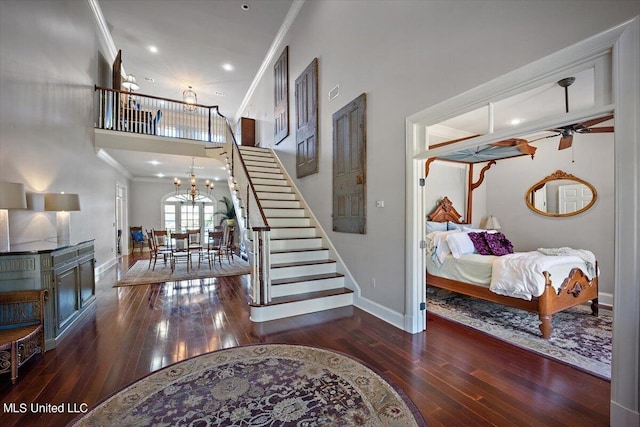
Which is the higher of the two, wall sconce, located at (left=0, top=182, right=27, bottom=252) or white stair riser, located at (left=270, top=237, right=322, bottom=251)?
wall sconce, located at (left=0, top=182, right=27, bottom=252)

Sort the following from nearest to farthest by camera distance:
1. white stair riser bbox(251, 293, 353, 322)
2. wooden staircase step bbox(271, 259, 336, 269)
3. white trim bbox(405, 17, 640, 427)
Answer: white trim bbox(405, 17, 640, 427) → white stair riser bbox(251, 293, 353, 322) → wooden staircase step bbox(271, 259, 336, 269)

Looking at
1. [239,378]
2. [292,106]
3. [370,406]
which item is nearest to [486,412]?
[370,406]

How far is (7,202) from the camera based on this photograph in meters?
2.42

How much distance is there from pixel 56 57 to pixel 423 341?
5.94 metres

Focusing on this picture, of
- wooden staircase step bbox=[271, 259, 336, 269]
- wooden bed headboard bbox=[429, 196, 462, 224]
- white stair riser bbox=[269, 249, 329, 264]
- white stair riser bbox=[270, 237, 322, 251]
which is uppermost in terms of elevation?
wooden bed headboard bbox=[429, 196, 462, 224]

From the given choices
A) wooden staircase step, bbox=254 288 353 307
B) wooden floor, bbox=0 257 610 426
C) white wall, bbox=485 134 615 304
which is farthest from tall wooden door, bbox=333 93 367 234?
white wall, bbox=485 134 615 304

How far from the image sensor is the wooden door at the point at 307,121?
16.8ft

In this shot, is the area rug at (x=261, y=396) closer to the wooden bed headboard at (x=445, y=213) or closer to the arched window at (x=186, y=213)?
the wooden bed headboard at (x=445, y=213)

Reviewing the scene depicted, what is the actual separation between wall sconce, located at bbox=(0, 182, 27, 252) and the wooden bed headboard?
5.83 m

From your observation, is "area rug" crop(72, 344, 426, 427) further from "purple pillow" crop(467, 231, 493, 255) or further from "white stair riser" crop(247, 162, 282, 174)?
"white stair riser" crop(247, 162, 282, 174)

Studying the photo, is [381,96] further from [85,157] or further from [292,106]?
[85,157]

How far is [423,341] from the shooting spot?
284 centimetres

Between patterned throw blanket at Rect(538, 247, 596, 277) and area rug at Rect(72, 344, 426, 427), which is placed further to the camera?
patterned throw blanket at Rect(538, 247, 596, 277)

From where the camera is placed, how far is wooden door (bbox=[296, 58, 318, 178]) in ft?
16.8
